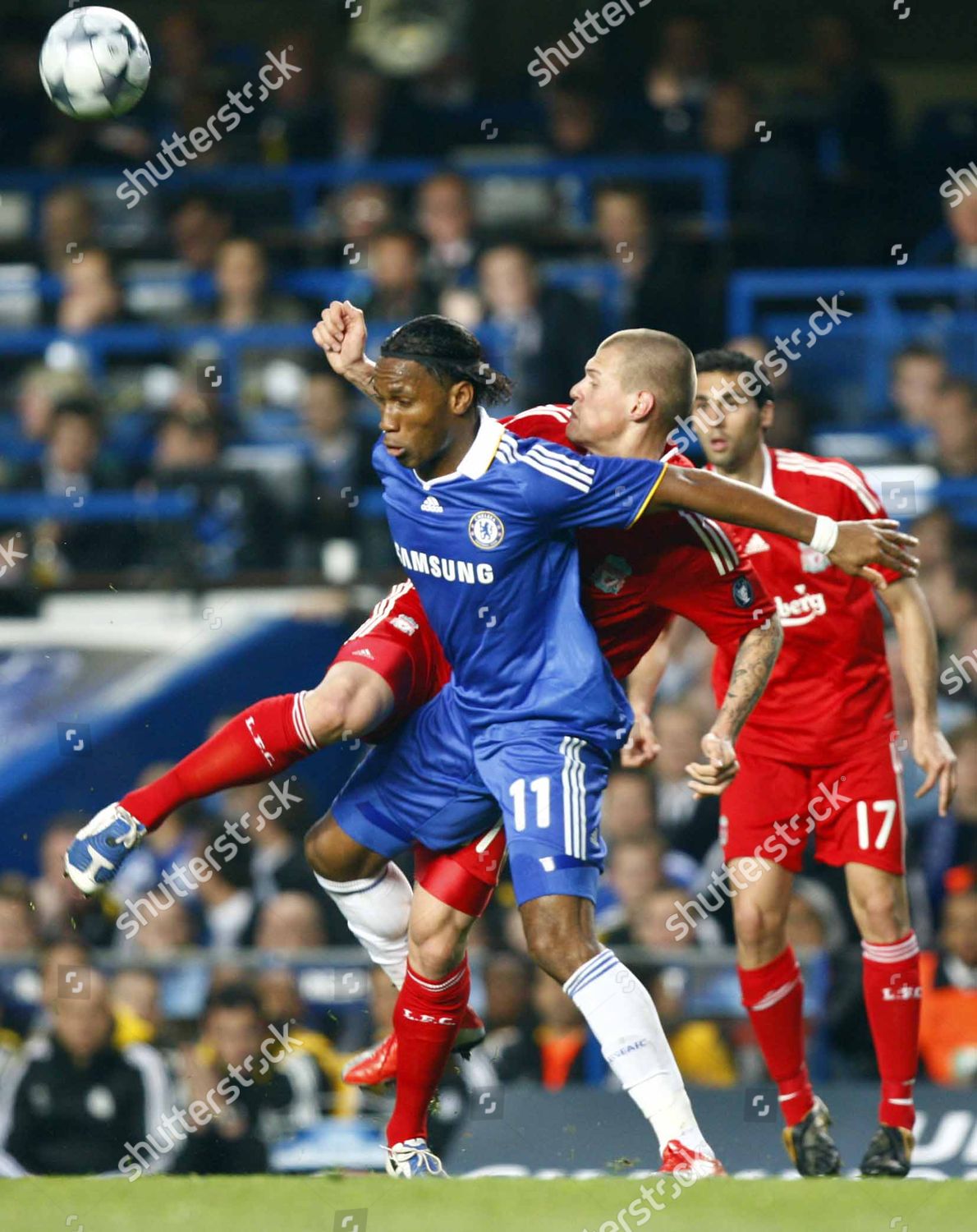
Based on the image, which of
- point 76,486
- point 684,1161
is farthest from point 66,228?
point 684,1161

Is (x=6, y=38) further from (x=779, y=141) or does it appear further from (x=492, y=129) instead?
(x=779, y=141)

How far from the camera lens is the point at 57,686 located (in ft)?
33.7

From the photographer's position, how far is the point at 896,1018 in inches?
245

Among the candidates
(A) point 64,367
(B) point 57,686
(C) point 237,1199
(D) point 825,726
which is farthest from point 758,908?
(A) point 64,367

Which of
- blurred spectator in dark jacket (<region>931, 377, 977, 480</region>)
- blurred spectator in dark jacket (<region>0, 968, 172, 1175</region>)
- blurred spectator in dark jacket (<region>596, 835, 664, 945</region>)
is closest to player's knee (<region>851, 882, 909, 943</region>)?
blurred spectator in dark jacket (<region>596, 835, 664, 945</region>)

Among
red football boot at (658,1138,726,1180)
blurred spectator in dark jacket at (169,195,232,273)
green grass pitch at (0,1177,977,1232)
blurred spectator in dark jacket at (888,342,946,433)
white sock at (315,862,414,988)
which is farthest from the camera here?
blurred spectator in dark jacket at (169,195,232,273)

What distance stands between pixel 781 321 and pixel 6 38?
609 centimetres

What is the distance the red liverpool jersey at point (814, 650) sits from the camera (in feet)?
20.8

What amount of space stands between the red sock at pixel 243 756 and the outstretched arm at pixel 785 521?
1164 millimetres

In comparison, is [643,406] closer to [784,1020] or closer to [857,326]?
[784,1020]

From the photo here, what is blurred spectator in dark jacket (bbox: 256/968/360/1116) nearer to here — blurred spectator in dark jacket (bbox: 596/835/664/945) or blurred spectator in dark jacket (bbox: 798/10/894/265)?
blurred spectator in dark jacket (bbox: 596/835/664/945)

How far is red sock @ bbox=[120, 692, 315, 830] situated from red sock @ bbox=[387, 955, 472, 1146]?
677mm

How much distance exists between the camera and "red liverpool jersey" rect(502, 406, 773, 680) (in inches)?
213

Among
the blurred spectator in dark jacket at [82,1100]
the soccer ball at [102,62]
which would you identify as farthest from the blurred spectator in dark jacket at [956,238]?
the blurred spectator in dark jacket at [82,1100]
